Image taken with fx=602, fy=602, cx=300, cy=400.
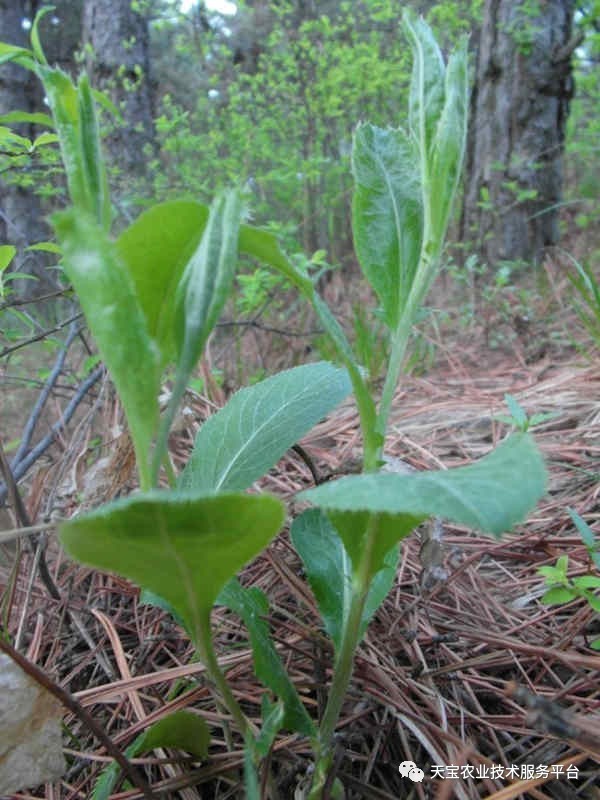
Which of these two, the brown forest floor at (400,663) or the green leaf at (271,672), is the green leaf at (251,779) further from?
the brown forest floor at (400,663)

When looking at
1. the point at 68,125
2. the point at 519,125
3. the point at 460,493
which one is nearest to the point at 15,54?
the point at 68,125

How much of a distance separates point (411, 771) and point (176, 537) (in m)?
0.55

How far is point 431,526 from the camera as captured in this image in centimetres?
118

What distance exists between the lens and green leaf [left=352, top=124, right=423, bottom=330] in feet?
2.75

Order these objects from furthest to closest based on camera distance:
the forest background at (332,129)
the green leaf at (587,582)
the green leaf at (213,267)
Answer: the forest background at (332,129) < the green leaf at (587,582) < the green leaf at (213,267)

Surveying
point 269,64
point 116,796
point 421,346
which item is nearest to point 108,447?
point 116,796

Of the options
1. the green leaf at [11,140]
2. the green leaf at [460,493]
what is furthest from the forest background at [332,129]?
the green leaf at [460,493]

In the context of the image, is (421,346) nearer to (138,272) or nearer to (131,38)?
(138,272)

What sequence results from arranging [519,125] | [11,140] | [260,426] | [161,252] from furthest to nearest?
1. [519,125]
2. [11,140]
3. [260,426]
4. [161,252]

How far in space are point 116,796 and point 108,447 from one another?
3.11 feet

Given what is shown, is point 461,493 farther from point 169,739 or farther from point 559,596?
point 559,596

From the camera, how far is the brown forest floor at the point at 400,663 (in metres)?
0.86

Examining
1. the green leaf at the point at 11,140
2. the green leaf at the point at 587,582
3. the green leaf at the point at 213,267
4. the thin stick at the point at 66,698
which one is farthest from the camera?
the green leaf at the point at 11,140

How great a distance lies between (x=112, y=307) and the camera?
585 millimetres
